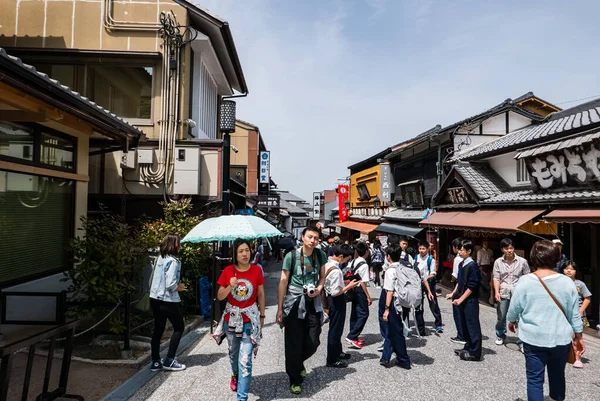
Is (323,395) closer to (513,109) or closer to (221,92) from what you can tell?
(221,92)

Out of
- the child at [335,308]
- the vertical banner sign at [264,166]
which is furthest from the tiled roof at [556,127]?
the vertical banner sign at [264,166]

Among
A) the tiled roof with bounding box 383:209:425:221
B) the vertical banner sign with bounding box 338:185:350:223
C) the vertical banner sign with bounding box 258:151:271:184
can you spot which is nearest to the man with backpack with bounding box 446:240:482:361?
the tiled roof with bounding box 383:209:425:221

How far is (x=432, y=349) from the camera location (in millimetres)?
6980

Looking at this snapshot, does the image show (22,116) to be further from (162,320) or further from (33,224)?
(162,320)

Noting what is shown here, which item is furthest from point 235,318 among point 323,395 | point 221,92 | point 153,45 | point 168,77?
point 221,92

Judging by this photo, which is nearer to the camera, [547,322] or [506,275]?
[547,322]

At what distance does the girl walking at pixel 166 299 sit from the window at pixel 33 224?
2416 mm

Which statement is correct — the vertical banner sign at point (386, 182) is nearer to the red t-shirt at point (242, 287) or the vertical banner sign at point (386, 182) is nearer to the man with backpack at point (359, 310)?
the man with backpack at point (359, 310)

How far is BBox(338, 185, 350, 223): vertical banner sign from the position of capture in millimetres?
33812

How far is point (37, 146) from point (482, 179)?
1250cm

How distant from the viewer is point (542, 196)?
1010 cm

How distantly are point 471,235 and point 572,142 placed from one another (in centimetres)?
572

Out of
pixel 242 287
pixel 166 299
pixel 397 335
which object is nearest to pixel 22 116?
pixel 166 299

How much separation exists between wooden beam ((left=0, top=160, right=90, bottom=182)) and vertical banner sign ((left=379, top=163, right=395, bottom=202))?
17634 mm
